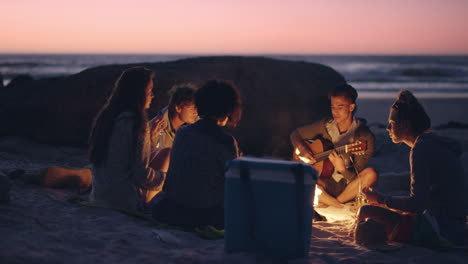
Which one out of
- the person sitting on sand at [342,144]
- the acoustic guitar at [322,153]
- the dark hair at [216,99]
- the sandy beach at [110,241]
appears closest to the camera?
the sandy beach at [110,241]

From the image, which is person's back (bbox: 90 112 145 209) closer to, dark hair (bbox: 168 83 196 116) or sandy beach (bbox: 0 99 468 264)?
sandy beach (bbox: 0 99 468 264)

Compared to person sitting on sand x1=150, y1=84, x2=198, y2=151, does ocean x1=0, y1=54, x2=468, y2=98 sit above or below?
above

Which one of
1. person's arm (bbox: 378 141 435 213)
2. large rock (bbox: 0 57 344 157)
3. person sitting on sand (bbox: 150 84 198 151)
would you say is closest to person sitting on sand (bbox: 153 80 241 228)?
person sitting on sand (bbox: 150 84 198 151)

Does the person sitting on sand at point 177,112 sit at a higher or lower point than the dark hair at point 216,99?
lower

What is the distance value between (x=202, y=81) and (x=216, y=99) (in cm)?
425

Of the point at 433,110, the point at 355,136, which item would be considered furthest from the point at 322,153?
the point at 433,110

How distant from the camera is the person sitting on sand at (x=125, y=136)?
3.95 meters

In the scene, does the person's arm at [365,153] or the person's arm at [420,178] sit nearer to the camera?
the person's arm at [420,178]

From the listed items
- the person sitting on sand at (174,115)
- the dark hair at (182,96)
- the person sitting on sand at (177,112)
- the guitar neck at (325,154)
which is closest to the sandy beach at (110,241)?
the guitar neck at (325,154)

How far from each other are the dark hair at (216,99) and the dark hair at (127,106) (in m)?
0.62

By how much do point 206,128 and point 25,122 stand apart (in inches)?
205

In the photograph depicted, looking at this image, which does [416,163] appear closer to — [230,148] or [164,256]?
[230,148]

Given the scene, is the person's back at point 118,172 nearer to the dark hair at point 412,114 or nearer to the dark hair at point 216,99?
the dark hair at point 216,99

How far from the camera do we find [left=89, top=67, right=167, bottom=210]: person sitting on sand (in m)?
3.95
